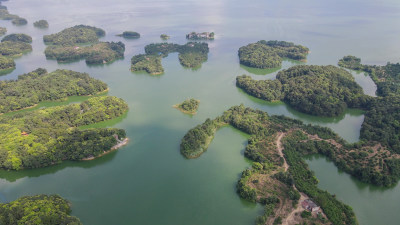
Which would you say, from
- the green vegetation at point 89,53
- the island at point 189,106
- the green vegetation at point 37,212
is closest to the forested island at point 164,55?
the green vegetation at point 89,53

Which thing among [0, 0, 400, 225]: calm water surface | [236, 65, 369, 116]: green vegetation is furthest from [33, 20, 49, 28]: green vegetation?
[236, 65, 369, 116]: green vegetation

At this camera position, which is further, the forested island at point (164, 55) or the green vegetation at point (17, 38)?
the green vegetation at point (17, 38)

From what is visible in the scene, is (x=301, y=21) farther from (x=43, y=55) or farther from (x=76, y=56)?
(x=43, y=55)

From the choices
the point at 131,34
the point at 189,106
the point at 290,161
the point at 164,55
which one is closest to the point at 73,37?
the point at 131,34

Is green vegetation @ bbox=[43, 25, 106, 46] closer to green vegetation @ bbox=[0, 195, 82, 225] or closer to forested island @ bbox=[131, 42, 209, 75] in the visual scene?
forested island @ bbox=[131, 42, 209, 75]

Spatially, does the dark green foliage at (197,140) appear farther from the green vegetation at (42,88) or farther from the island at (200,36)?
the island at (200,36)

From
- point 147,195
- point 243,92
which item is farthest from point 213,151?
point 243,92
